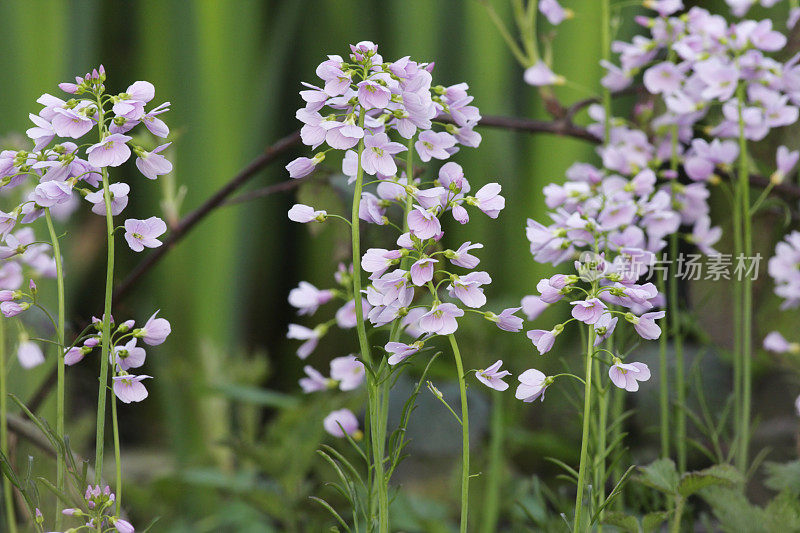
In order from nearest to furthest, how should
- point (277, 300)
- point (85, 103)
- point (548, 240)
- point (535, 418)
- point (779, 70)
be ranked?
point (85, 103) → point (548, 240) → point (779, 70) → point (535, 418) → point (277, 300)

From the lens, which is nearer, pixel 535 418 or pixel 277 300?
pixel 535 418

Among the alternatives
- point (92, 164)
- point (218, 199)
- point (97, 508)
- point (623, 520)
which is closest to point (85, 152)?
point (92, 164)

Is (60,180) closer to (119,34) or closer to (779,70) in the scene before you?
(779,70)

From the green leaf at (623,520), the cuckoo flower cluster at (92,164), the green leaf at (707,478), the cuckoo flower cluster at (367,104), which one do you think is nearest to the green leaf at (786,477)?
the green leaf at (707,478)

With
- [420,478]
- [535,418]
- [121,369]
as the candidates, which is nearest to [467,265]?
[121,369]

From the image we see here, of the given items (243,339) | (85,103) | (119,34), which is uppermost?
(119,34)

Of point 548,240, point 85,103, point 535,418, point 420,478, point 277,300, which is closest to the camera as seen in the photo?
point 85,103

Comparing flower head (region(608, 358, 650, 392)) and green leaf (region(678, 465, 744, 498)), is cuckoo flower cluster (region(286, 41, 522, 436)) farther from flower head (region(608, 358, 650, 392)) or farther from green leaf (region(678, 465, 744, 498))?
green leaf (region(678, 465, 744, 498))

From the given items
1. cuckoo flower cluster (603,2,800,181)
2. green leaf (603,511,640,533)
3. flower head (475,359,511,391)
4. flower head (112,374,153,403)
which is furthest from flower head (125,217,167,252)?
cuckoo flower cluster (603,2,800,181)

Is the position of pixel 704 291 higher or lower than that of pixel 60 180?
lower
